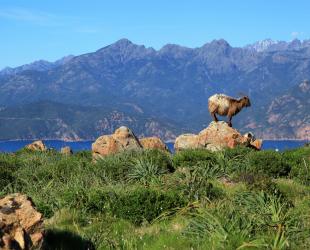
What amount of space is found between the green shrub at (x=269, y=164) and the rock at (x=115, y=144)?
753cm

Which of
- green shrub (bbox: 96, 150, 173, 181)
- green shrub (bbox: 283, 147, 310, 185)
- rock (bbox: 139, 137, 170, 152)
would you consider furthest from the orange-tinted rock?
green shrub (bbox: 96, 150, 173, 181)

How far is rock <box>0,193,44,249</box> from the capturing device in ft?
26.5

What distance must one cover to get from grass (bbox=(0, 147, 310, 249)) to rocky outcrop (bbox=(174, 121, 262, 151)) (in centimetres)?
505

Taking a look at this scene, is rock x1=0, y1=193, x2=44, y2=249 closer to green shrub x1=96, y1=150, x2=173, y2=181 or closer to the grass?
the grass

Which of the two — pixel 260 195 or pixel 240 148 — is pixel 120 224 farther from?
pixel 240 148

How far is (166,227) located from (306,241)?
3550 millimetres

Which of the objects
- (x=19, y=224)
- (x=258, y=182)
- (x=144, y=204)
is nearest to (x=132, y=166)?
(x=258, y=182)

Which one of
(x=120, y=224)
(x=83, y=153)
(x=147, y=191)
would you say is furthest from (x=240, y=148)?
(x=120, y=224)

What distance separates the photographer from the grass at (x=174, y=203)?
390 inches

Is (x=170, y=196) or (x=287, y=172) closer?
(x=170, y=196)

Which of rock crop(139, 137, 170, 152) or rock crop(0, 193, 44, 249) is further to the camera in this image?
rock crop(139, 137, 170, 152)

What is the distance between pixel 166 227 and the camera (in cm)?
1209

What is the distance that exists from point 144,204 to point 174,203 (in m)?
0.76

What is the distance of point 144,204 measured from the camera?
14.1m
